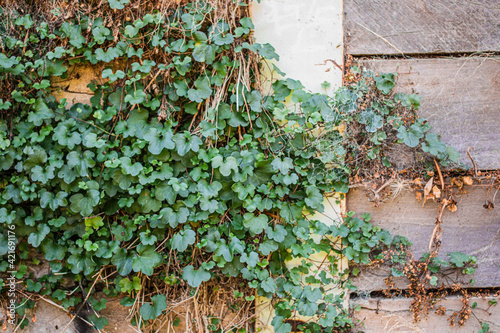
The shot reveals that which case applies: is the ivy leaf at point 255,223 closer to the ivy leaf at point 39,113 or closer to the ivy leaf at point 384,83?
the ivy leaf at point 384,83

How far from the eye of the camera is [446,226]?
2195 millimetres

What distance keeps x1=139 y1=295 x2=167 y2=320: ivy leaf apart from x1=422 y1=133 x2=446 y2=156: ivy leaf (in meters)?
Result: 1.73

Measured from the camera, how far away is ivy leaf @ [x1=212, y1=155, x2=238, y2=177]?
1.84m

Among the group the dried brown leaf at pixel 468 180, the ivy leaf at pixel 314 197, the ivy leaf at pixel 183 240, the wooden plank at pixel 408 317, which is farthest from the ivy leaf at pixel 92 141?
the dried brown leaf at pixel 468 180

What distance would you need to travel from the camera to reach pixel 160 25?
6.50ft

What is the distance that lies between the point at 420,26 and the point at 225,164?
4.83ft

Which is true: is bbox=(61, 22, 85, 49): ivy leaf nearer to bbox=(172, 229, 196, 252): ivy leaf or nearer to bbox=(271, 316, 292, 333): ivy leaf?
bbox=(172, 229, 196, 252): ivy leaf

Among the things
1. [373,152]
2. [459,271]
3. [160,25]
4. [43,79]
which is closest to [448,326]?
[459,271]

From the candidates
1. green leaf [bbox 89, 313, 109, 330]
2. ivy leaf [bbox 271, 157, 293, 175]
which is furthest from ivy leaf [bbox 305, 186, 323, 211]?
green leaf [bbox 89, 313, 109, 330]

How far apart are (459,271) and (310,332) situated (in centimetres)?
101

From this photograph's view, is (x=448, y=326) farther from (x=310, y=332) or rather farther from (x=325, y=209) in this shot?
(x=325, y=209)

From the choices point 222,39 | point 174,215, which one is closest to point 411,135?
point 222,39

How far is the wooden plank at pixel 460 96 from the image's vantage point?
2158 millimetres

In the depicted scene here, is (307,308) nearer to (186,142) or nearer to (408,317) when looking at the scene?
(408,317)
